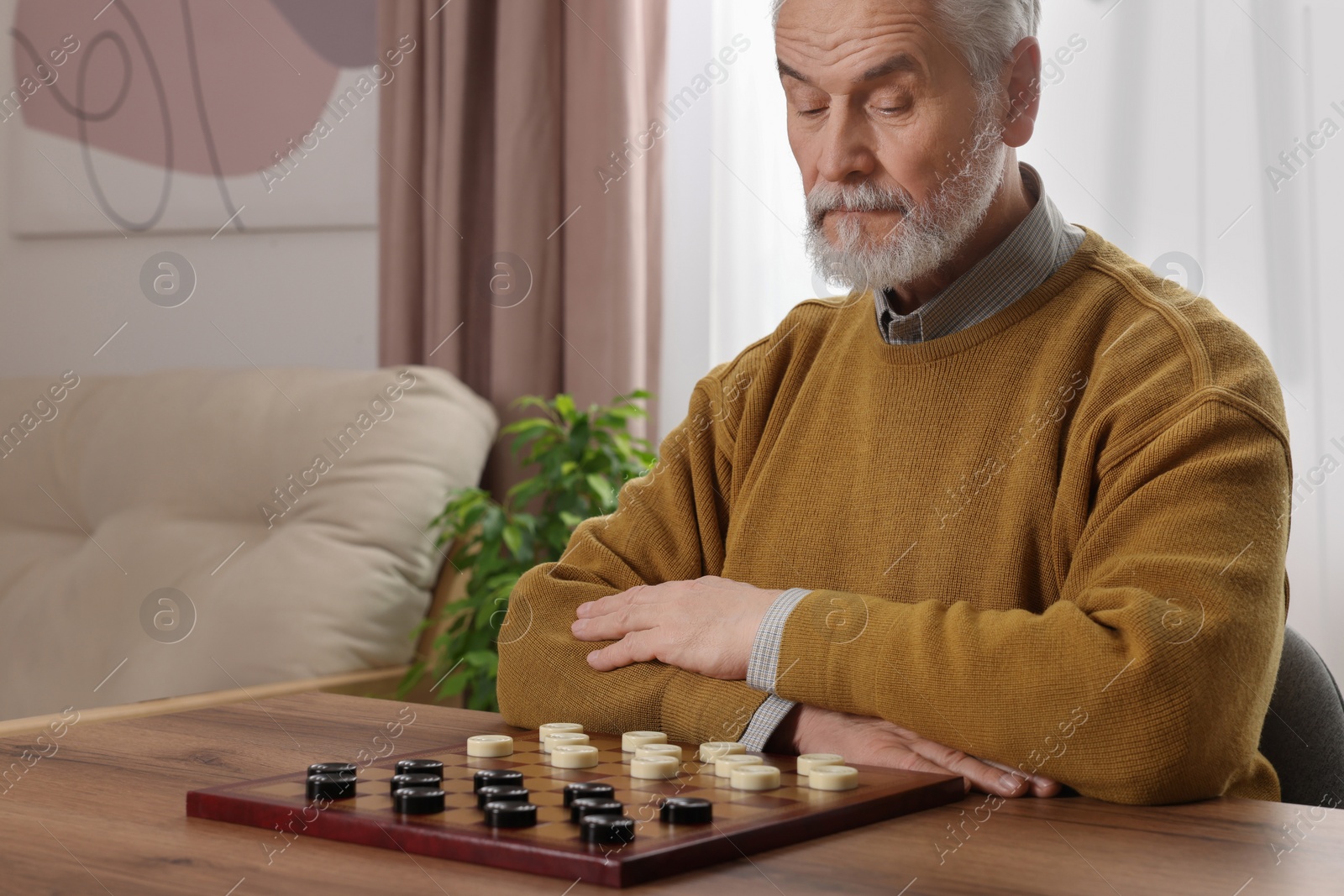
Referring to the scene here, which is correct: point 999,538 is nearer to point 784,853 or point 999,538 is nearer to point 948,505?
point 948,505

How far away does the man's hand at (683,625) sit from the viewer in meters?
1.11

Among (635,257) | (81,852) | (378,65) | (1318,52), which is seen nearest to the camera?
(81,852)

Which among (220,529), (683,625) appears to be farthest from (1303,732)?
(220,529)

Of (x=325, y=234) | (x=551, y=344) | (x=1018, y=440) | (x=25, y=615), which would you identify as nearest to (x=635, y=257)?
Answer: (x=551, y=344)

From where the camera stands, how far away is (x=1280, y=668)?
118 cm

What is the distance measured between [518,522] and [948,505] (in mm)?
1424

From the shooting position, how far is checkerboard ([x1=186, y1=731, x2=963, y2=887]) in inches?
27.5

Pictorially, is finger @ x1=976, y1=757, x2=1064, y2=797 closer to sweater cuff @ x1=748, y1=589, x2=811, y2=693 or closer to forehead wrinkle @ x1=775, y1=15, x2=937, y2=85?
sweater cuff @ x1=748, y1=589, x2=811, y2=693

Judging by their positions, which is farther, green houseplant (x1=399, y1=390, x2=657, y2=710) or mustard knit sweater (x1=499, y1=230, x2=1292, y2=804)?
green houseplant (x1=399, y1=390, x2=657, y2=710)

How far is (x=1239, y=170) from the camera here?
2.15 meters

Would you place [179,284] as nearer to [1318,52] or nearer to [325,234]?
[325,234]

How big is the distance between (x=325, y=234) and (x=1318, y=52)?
6.92ft

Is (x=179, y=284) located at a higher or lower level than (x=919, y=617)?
higher

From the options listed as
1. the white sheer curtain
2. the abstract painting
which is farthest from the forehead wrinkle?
the abstract painting
